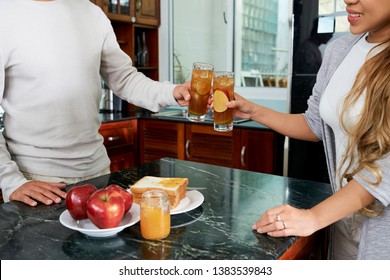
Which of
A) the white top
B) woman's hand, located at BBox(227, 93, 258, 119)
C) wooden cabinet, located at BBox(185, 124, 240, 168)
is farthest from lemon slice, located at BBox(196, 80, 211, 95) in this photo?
wooden cabinet, located at BBox(185, 124, 240, 168)

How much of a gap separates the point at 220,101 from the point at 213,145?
1.89 metres

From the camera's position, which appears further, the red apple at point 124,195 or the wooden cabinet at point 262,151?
the wooden cabinet at point 262,151

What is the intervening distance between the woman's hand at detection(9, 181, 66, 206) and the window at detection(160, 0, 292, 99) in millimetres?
2616

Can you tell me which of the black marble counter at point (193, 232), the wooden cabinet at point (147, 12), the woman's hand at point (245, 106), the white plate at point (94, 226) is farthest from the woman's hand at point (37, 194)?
the wooden cabinet at point (147, 12)

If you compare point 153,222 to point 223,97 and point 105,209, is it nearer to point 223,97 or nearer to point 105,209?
point 105,209

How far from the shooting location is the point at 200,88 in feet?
4.99

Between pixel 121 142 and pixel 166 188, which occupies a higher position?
pixel 166 188

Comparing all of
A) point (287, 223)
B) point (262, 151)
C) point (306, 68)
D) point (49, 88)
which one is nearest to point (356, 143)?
point (287, 223)

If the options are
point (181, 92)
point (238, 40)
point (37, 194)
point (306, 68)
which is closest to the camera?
point (37, 194)

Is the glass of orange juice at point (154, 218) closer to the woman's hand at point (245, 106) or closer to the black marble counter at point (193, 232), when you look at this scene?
the black marble counter at point (193, 232)

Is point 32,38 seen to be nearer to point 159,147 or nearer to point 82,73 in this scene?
point 82,73

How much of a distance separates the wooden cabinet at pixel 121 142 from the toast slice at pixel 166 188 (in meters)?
2.14

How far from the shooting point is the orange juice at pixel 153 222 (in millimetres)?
1107

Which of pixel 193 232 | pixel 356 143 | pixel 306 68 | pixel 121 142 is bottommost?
pixel 121 142
